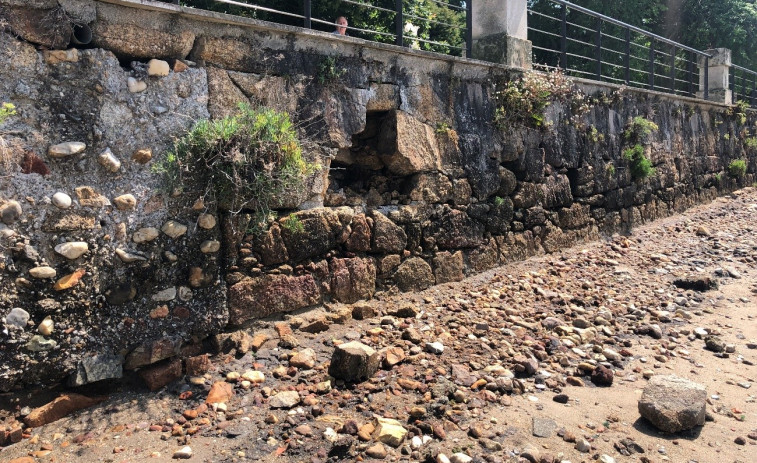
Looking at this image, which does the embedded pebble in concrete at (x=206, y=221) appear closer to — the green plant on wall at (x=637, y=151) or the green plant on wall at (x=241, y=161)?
the green plant on wall at (x=241, y=161)

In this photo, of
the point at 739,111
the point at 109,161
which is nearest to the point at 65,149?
the point at 109,161

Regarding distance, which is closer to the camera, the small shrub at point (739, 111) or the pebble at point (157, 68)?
the pebble at point (157, 68)

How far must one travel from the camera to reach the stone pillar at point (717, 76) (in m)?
11.7

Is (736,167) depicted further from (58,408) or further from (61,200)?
(58,408)

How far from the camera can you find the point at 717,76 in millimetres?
11773

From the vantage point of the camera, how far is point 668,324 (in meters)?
5.33

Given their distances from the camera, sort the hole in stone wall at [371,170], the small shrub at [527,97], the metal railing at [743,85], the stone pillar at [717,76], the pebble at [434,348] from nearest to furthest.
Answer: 1. the pebble at [434,348]
2. the hole in stone wall at [371,170]
3. the small shrub at [527,97]
4. the stone pillar at [717,76]
5. the metal railing at [743,85]

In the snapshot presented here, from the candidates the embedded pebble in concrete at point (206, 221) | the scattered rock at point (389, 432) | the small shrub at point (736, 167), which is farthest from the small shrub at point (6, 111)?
the small shrub at point (736, 167)

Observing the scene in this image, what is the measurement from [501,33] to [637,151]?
10.8 feet

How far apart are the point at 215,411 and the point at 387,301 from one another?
1831 mm

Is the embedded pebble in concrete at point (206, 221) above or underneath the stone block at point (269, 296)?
above

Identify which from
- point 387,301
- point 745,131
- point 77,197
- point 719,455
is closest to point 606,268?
point 387,301

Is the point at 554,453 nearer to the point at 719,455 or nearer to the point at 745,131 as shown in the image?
the point at 719,455

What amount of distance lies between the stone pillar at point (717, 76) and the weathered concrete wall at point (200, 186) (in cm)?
726
